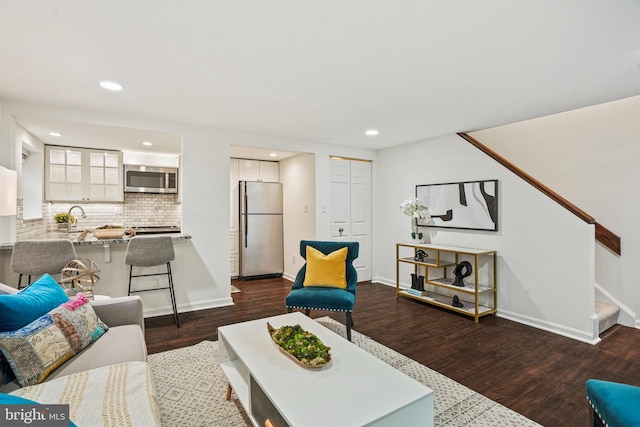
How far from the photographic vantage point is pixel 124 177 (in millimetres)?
4957

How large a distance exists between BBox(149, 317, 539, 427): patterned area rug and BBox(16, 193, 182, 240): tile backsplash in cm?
307

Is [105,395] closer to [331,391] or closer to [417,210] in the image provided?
[331,391]

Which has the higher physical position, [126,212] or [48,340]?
[126,212]

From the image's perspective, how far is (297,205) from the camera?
17.4ft

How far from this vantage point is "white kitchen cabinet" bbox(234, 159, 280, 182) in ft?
18.4

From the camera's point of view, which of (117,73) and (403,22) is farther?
(117,73)

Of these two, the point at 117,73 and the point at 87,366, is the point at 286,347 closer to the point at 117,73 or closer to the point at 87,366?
the point at 87,366

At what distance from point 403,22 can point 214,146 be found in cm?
281

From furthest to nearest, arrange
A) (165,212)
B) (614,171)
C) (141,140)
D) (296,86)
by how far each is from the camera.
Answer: (165,212)
(141,140)
(614,171)
(296,86)

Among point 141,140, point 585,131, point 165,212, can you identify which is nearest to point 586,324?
point 585,131

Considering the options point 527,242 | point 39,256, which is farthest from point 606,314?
point 39,256

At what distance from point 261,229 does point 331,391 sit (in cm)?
435

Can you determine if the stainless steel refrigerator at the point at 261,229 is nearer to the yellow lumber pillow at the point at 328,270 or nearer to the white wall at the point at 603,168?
the yellow lumber pillow at the point at 328,270

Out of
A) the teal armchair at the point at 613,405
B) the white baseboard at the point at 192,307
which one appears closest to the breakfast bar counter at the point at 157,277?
the white baseboard at the point at 192,307
